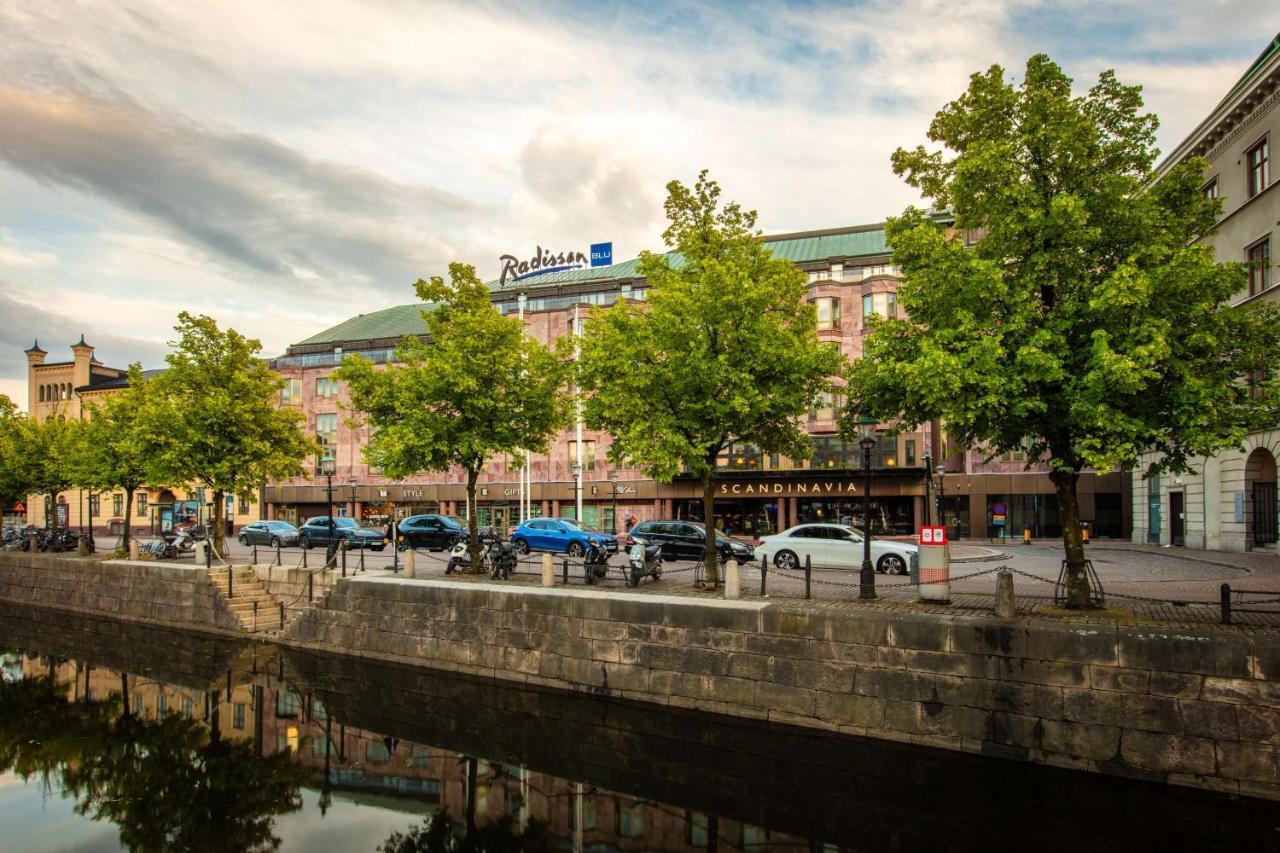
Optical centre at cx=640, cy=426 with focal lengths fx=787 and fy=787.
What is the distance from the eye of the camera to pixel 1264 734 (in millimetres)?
10844

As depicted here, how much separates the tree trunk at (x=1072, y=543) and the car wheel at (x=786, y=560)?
12.1m

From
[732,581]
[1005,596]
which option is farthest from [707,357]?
[1005,596]

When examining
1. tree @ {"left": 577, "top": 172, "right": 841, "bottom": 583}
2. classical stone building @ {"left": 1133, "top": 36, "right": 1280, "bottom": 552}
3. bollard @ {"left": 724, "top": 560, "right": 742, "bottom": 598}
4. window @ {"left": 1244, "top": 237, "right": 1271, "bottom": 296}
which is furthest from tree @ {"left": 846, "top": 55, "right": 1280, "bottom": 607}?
window @ {"left": 1244, "top": 237, "right": 1271, "bottom": 296}

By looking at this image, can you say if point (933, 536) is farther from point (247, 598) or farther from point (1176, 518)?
point (1176, 518)

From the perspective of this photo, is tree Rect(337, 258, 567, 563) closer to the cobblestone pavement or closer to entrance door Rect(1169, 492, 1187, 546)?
the cobblestone pavement

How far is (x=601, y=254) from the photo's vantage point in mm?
50156

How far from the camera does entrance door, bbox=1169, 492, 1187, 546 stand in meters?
35.7

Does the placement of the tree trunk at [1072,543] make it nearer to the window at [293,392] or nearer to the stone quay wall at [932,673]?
the stone quay wall at [932,673]

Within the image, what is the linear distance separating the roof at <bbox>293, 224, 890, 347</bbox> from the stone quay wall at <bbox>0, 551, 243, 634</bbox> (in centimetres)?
2013

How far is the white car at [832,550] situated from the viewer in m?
24.1

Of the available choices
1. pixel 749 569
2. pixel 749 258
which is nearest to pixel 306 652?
pixel 749 569

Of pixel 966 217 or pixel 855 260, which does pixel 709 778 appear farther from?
pixel 855 260

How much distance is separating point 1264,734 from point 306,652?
22.0 meters

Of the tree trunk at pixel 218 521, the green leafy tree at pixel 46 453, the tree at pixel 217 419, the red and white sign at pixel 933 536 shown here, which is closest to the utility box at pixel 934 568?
the red and white sign at pixel 933 536
